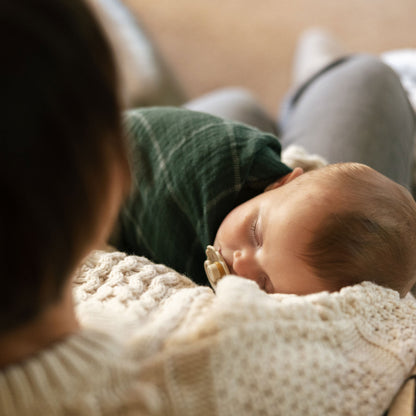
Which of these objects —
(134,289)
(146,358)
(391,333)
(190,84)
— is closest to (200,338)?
(146,358)

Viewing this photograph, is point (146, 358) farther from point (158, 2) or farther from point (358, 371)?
point (158, 2)

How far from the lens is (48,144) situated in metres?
0.34

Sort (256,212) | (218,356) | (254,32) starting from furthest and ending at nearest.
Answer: (254,32) < (256,212) < (218,356)

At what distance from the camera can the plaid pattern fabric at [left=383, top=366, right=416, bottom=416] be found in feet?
1.76

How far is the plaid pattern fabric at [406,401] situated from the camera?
21.2 inches

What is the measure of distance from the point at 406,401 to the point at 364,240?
0.21 meters

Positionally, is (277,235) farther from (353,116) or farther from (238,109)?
(238,109)

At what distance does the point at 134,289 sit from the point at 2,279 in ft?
0.88

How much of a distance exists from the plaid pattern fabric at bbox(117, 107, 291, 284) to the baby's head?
94mm

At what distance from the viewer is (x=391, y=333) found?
60cm

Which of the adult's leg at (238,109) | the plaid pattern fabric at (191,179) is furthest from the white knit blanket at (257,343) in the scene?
the adult's leg at (238,109)

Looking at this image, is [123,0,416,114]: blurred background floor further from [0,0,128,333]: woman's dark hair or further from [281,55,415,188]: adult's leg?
[0,0,128,333]: woman's dark hair

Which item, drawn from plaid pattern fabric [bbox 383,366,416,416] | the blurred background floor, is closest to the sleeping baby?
plaid pattern fabric [bbox 383,366,416,416]

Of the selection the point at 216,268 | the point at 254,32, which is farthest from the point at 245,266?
the point at 254,32
